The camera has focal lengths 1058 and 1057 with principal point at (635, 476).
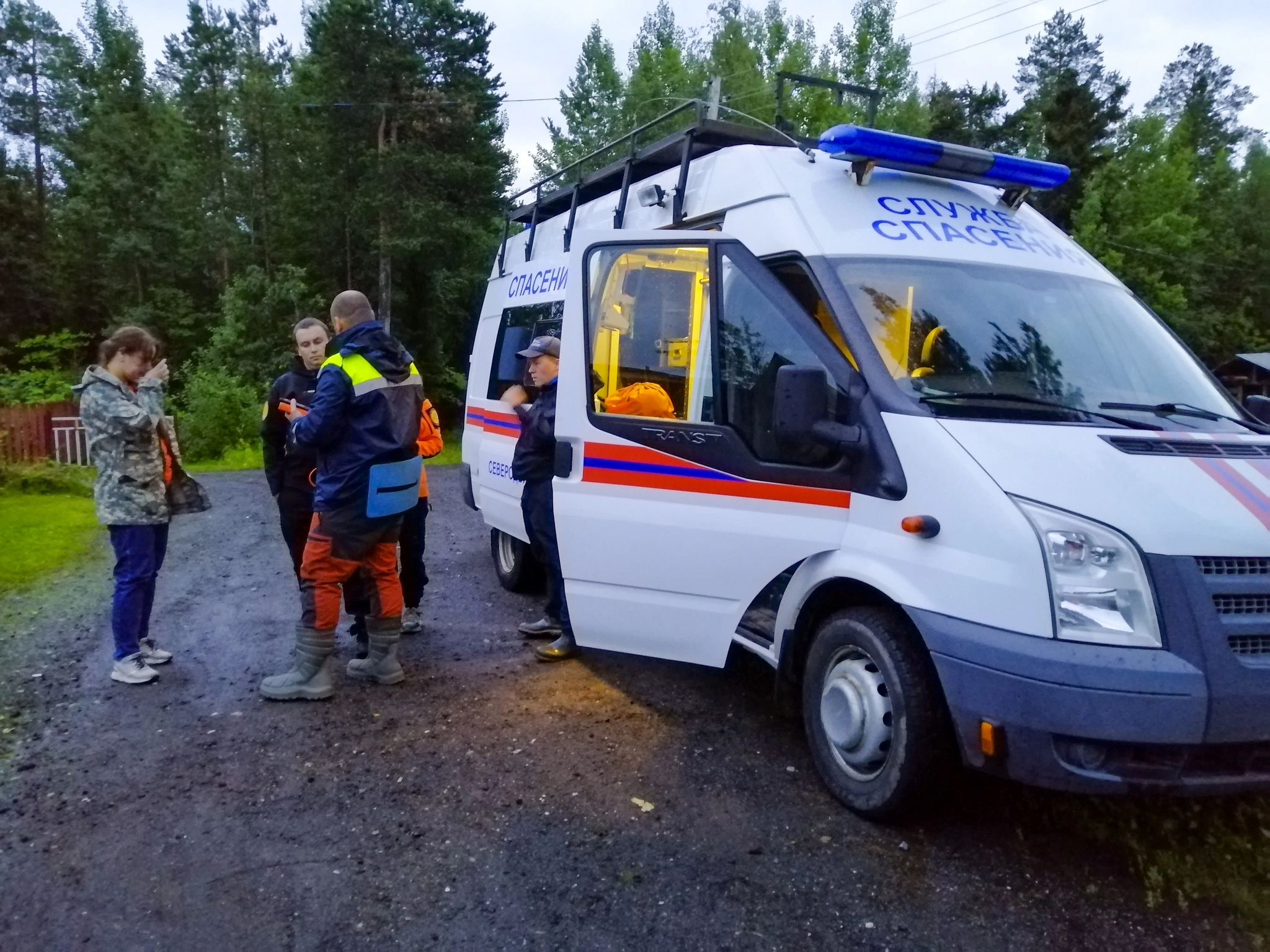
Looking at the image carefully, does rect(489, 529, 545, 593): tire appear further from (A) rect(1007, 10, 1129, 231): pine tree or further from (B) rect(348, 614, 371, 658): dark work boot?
(A) rect(1007, 10, 1129, 231): pine tree

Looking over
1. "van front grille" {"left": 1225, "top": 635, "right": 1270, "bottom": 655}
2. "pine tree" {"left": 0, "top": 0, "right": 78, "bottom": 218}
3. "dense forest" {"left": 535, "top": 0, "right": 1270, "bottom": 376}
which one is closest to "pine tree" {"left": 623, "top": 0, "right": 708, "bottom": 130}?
"dense forest" {"left": 535, "top": 0, "right": 1270, "bottom": 376}

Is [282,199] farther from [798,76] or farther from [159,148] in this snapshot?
[798,76]

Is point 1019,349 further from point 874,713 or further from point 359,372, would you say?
point 359,372

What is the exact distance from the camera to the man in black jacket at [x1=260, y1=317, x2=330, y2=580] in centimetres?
580

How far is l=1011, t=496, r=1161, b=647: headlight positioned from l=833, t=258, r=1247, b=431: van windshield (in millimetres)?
608

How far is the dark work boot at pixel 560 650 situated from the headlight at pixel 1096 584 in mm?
3246

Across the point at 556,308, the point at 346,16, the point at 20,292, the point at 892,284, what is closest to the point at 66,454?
the point at 346,16

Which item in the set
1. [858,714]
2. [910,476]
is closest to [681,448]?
[910,476]

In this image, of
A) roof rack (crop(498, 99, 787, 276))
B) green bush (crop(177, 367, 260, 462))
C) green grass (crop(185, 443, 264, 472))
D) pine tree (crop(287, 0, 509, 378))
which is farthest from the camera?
pine tree (crop(287, 0, 509, 378))

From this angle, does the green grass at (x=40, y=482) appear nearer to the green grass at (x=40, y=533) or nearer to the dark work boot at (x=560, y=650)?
the green grass at (x=40, y=533)

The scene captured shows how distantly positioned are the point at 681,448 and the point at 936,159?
5.59ft

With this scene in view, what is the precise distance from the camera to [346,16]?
29.5 metres

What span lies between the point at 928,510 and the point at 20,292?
44262mm

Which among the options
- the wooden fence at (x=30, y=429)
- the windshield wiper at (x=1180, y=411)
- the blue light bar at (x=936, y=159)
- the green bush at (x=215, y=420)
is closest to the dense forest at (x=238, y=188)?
the green bush at (x=215, y=420)
